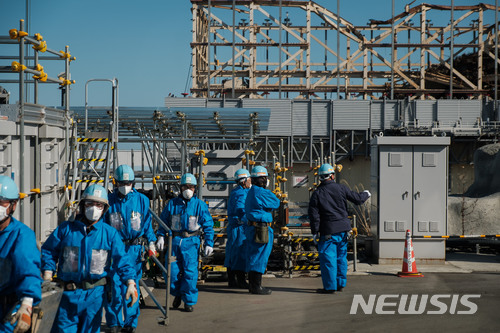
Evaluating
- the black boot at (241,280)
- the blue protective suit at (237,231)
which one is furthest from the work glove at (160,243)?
the black boot at (241,280)

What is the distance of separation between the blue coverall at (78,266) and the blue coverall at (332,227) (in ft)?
16.5

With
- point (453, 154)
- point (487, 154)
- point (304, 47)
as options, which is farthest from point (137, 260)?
point (304, 47)

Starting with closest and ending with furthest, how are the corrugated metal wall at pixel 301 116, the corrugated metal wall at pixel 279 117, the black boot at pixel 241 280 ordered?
1. the black boot at pixel 241 280
2. the corrugated metal wall at pixel 279 117
3. the corrugated metal wall at pixel 301 116

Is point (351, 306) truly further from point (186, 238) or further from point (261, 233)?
point (186, 238)

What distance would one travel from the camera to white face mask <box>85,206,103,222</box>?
18.6ft

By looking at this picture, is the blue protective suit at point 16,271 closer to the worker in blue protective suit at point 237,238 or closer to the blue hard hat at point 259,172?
the blue hard hat at point 259,172

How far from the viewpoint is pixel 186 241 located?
8.91m

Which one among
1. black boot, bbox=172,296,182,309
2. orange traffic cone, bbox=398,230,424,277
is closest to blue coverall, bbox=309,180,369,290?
orange traffic cone, bbox=398,230,424,277

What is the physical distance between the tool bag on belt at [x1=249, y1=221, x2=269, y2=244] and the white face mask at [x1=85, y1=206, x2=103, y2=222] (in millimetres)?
4574

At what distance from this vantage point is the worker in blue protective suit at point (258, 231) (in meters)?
10.0

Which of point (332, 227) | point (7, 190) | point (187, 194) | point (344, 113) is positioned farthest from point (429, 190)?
point (344, 113)

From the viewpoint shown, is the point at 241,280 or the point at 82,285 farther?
the point at 241,280

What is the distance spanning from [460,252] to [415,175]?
9.51 feet

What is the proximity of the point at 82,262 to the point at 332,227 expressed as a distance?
5.35 metres
